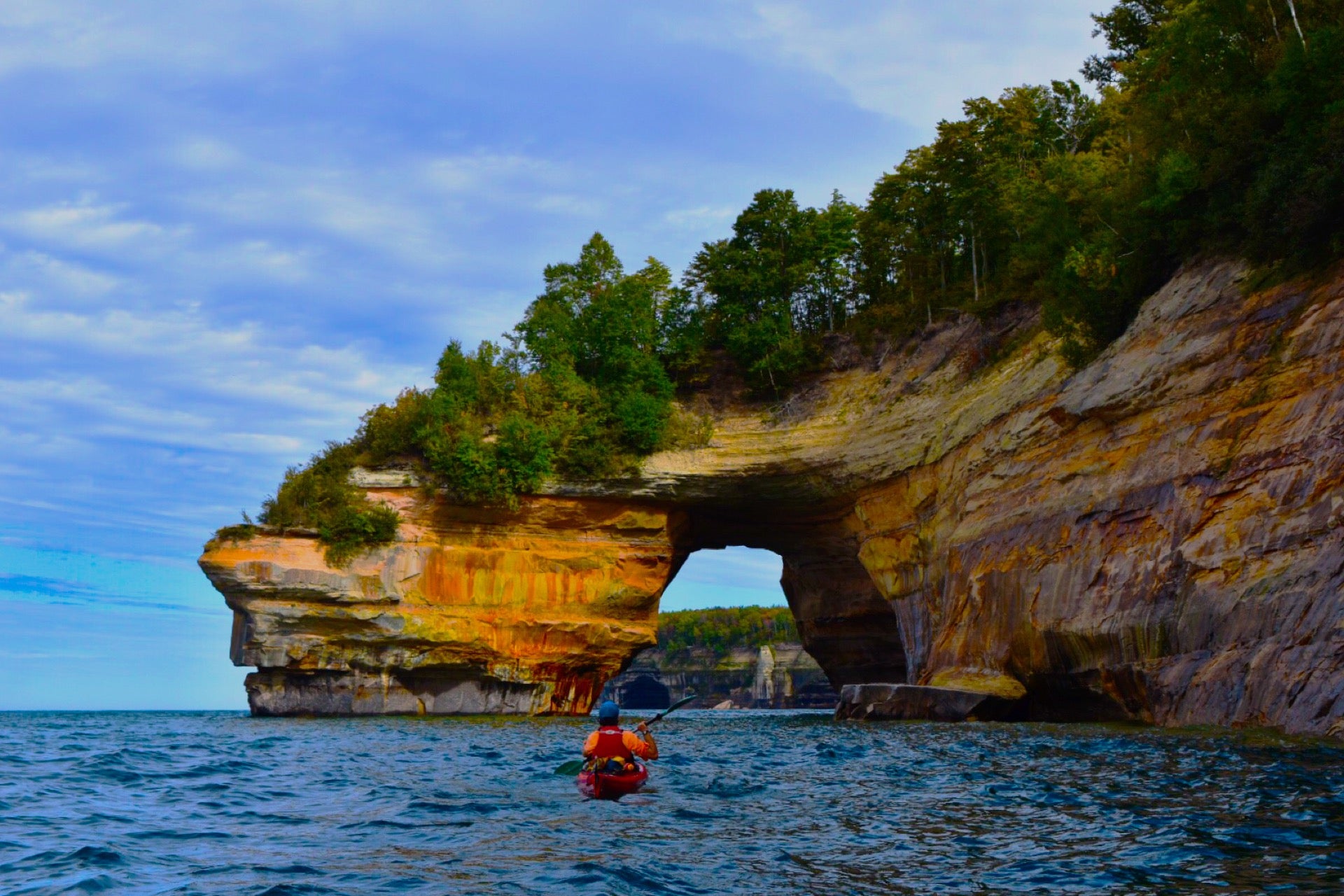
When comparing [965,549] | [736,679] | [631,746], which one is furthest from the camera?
[736,679]

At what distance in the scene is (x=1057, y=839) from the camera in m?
9.80

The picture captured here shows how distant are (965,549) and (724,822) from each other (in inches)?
921

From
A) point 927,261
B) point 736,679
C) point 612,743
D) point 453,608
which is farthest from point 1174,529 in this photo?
point 736,679

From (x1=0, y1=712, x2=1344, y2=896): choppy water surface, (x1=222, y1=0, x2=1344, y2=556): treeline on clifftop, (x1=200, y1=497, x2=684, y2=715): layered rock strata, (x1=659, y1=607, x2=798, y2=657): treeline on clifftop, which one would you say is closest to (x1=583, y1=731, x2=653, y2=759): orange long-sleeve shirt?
(x1=0, y1=712, x2=1344, y2=896): choppy water surface

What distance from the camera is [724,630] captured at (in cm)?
11644

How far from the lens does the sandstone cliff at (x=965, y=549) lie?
20250mm

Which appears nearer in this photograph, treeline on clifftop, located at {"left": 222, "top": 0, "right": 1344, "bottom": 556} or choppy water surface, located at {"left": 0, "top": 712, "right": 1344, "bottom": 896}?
choppy water surface, located at {"left": 0, "top": 712, "right": 1344, "bottom": 896}

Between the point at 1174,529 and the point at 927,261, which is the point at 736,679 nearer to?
the point at 927,261

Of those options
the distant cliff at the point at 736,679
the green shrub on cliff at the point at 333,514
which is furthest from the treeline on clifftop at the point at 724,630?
the green shrub on cliff at the point at 333,514

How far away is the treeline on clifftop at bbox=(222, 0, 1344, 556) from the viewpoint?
24594 mm

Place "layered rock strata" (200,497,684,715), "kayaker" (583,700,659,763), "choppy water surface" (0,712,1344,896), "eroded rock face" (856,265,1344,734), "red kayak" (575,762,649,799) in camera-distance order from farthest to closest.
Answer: "layered rock strata" (200,497,684,715) < "eroded rock face" (856,265,1344,734) < "kayaker" (583,700,659,763) < "red kayak" (575,762,649,799) < "choppy water surface" (0,712,1344,896)

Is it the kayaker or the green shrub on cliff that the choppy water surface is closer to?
the kayaker

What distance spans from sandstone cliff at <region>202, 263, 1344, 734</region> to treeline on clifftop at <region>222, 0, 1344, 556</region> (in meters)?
1.49

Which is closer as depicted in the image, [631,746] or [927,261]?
[631,746]
